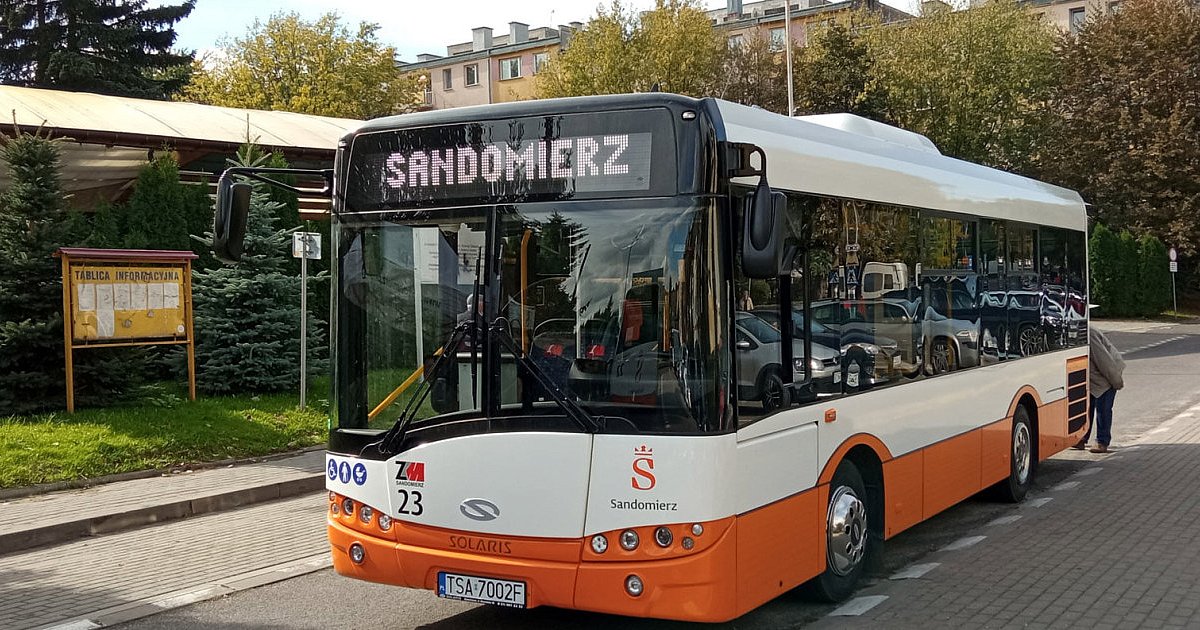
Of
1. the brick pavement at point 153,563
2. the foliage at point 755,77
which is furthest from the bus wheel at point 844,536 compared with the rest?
the foliage at point 755,77

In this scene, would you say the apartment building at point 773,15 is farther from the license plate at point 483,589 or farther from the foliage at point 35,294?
the license plate at point 483,589

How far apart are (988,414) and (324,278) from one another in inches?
454

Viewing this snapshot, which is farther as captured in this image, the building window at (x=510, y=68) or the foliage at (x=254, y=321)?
the building window at (x=510, y=68)

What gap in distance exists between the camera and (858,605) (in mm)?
6566

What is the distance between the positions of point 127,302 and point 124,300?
0.06 metres

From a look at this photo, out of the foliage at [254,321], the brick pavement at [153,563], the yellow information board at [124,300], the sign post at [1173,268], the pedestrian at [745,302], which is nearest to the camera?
the pedestrian at [745,302]

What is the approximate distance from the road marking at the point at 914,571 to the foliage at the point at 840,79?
37136 mm

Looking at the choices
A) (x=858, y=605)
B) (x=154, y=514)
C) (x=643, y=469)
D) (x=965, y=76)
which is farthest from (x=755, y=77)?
(x=643, y=469)

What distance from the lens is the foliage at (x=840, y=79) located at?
4341 cm

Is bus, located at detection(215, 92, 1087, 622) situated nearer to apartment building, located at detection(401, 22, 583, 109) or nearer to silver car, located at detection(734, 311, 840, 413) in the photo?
silver car, located at detection(734, 311, 840, 413)

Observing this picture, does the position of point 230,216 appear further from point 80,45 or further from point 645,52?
point 645,52

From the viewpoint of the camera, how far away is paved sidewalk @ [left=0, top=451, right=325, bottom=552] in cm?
949

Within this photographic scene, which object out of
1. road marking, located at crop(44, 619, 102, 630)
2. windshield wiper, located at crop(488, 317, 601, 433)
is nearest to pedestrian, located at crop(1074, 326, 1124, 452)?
windshield wiper, located at crop(488, 317, 601, 433)

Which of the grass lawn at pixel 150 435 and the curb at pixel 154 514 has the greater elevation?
the grass lawn at pixel 150 435
